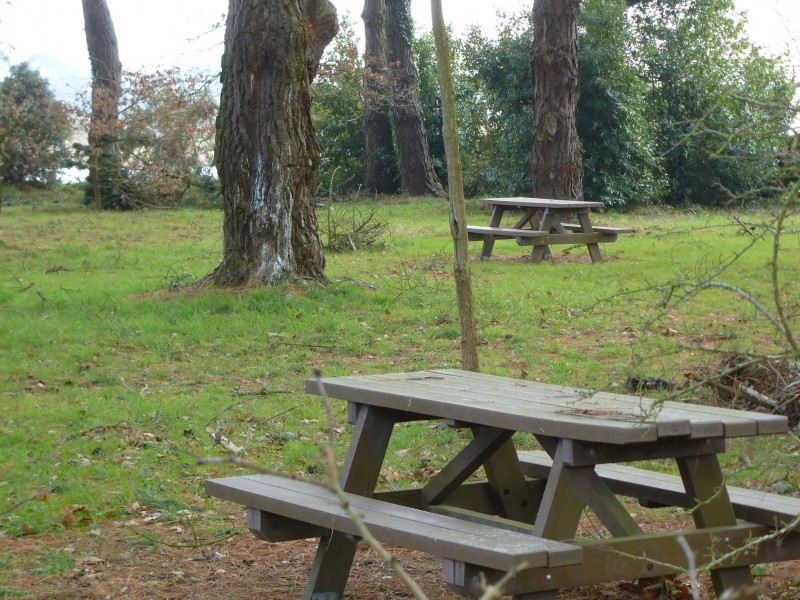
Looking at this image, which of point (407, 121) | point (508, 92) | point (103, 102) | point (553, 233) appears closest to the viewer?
point (553, 233)

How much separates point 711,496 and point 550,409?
2.06ft

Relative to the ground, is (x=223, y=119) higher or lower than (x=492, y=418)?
higher

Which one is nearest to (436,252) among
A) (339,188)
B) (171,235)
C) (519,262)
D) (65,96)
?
(519,262)

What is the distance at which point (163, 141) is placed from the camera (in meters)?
25.1

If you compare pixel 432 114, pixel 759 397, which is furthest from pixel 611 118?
pixel 759 397

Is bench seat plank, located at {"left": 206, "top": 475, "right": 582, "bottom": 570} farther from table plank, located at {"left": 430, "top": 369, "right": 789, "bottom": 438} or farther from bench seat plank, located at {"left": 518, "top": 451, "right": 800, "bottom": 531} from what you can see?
bench seat plank, located at {"left": 518, "top": 451, "right": 800, "bottom": 531}

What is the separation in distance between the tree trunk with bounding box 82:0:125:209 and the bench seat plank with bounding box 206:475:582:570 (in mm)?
18539

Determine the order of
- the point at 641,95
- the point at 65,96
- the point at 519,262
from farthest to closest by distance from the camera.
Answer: the point at 65,96 < the point at 641,95 < the point at 519,262

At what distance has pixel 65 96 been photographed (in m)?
30.4

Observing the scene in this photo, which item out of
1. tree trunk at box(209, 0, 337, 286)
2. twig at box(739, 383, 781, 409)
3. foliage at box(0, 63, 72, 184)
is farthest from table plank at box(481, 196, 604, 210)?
foliage at box(0, 63, 72, 184)

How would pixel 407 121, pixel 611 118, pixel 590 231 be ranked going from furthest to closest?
pixel 407 121
pixel 611 118
pixel 590 231

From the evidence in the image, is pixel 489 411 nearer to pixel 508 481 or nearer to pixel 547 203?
pixel 508 481

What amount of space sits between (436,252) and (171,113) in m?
10.9

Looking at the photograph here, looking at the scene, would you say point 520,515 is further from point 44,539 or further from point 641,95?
point 641,95
